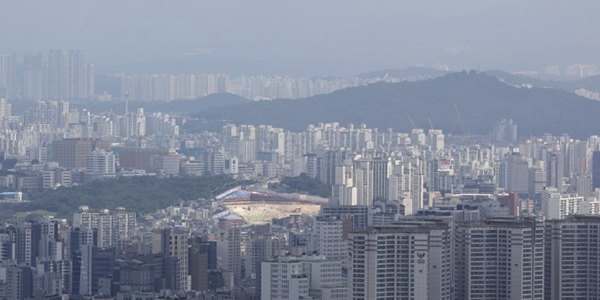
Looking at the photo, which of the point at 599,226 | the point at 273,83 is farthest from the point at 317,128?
the point at 599,226

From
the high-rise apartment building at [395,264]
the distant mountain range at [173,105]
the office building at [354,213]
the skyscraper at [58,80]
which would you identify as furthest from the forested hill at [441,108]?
the high-rise apartment building at [395,264]

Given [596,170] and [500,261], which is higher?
[596,170]

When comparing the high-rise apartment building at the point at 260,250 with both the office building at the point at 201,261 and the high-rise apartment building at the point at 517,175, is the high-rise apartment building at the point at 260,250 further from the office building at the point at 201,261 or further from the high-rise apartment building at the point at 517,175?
the high-rise apartment building at the point at 517,175

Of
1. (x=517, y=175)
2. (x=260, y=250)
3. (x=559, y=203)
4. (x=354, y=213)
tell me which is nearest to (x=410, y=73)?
(x=517, y=175)

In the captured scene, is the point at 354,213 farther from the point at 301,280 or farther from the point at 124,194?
the point at 124,194

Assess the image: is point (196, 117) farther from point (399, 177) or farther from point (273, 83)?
point (399, 177)
